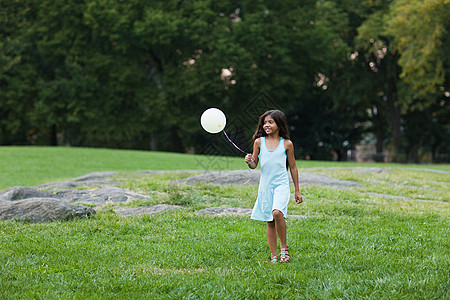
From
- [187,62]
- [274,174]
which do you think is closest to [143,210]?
[274,174]

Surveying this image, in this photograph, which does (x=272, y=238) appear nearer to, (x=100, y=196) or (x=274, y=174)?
(x=274, y=174)

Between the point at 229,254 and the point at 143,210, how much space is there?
3.10 meters

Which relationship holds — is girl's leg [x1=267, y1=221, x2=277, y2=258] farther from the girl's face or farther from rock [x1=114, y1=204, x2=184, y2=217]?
rock [x1=114, y1=204, x2=184, y2=217]

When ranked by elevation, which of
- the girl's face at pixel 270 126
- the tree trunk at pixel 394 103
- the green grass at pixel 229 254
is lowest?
the green grass at pixel 229 254

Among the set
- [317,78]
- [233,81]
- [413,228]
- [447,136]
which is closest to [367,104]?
[317,78]

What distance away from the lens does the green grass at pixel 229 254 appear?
427 cm

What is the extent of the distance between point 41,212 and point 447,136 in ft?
126

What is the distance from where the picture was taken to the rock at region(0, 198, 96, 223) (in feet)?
23.7

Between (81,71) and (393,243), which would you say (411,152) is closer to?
(81,71)

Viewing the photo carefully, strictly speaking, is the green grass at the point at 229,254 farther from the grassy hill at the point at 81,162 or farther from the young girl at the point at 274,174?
the grassy hill at the point at 81,162

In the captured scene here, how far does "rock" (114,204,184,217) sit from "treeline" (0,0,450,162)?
18284 mm

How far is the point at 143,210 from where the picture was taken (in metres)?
8.19

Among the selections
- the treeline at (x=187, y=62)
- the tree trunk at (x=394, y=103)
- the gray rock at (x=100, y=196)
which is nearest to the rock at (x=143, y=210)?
the gray rock at (x=100, y=196)

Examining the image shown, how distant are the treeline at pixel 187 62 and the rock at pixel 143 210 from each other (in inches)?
720
